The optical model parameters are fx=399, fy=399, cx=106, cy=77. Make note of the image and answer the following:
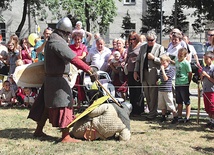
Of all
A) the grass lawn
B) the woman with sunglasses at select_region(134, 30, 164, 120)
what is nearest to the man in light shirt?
the woman with sunglasses at select_region(134, 30, 164, 120)

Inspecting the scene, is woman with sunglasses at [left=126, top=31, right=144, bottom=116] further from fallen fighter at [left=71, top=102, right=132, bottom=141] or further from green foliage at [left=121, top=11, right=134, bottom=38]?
green foliage at [left=121, top=11, right=134, bottom=38]

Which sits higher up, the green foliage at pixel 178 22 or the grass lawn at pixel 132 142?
the green foliage at pixel 178 22

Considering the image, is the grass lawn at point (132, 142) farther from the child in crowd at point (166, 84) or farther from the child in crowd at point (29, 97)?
the child in crowd at point (29, 97)

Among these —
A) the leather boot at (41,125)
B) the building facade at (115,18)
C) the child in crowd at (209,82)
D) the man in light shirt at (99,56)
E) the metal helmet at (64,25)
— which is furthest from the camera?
the building facade at (115,18)

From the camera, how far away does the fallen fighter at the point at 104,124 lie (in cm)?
595

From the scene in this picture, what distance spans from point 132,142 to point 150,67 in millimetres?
2201

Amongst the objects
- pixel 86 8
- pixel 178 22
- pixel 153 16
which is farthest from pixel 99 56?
pixel 178 22

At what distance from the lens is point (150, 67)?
7766mm

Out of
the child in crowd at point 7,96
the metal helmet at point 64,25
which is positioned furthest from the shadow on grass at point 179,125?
the child in crowd at point 7,96

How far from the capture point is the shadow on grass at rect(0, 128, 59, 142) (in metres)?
6.29

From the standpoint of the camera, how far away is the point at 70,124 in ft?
19.2

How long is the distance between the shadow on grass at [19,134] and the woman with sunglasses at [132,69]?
241cm

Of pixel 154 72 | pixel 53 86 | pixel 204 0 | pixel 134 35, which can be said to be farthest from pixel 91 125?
pixel 204 0

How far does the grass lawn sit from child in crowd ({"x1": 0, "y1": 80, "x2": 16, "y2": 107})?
2.30 metres
